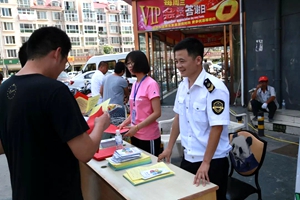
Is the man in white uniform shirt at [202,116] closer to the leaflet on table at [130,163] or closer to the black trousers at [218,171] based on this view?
the black trousers at [218,171]

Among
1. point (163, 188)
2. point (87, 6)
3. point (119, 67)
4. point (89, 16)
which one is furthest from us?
point (87, 6)

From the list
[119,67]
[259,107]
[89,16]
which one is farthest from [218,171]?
[89,16]

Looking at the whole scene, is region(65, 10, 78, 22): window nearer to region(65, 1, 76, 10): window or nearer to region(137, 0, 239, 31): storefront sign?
region(65, 1, 76, 10): window

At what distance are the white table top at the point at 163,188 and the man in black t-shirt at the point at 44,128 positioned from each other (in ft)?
1.02

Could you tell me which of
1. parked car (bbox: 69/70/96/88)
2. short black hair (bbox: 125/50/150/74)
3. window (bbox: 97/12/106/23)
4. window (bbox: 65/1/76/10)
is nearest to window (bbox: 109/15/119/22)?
window (bbox: 97/12/106/23)

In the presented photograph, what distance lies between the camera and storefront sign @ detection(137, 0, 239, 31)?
24.1 feet

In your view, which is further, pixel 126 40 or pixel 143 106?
pixel 126 40

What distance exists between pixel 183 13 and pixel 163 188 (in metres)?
7.15

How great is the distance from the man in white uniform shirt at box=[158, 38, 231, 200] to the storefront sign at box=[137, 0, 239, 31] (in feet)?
19.9

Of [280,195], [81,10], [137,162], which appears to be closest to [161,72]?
[280,195]

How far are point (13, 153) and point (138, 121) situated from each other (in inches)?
54.5

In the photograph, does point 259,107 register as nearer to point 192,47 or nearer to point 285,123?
point 285,123

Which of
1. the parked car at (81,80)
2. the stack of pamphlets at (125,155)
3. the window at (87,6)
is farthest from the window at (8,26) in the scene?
the stack of pamphlets at (125,155)

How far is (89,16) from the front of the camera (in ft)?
156
